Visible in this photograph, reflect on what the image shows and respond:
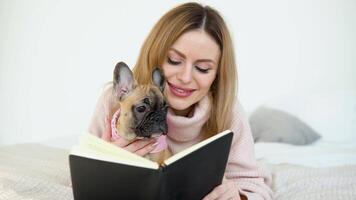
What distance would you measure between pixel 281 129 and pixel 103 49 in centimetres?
155

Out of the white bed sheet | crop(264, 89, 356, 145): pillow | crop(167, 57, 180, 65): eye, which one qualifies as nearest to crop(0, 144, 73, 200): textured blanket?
Result: crop(167, 57, 180, 65): eye

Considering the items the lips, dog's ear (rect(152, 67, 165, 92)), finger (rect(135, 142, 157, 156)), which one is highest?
dog's ear (rect(152, 67, 165, 92))

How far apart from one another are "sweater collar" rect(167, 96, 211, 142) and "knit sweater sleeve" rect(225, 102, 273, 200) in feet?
0.43

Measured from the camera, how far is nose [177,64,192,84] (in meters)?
1.46

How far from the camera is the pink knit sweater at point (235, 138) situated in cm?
155

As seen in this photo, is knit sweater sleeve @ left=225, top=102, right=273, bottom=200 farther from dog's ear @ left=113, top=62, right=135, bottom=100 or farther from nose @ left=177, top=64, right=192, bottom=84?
dog's ear @ left=113, top=62, right=135, bottom=100

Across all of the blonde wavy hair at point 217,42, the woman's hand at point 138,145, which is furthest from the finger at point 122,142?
the blonde wavy hair at point 217,42

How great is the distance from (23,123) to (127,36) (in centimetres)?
115

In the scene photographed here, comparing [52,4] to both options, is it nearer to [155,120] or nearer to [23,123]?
[23,123]

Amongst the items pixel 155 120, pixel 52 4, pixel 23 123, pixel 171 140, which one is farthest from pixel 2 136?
pixel 155 120

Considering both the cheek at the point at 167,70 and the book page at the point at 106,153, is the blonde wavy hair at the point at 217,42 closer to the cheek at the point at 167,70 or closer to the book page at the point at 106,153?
the cheek at the point at 167,70

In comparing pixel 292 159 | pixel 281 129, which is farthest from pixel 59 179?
pixel 281 129

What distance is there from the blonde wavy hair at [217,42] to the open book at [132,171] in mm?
492

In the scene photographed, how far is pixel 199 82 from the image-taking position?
4.97ft
